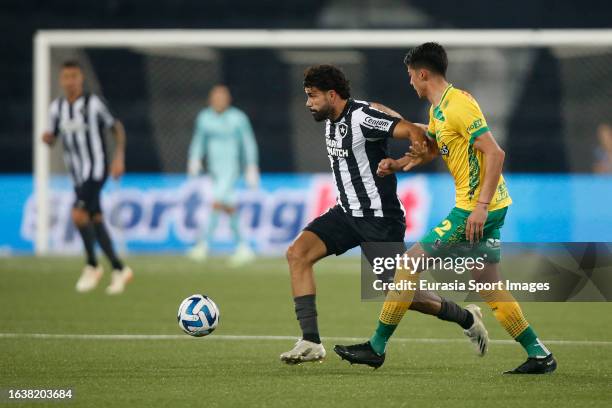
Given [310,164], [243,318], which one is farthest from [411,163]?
[310,164]

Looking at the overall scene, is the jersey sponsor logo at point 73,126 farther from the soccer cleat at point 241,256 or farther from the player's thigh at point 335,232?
the player's thigh at point 335,232

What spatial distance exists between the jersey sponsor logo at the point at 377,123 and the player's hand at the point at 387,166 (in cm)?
28

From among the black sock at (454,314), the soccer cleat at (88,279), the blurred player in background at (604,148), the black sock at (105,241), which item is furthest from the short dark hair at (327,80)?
the blurred player in background at (604,148)

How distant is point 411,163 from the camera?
7.52 metres

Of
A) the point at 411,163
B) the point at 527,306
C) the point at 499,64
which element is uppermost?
the point at 499,64

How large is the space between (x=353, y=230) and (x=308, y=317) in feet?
2.06

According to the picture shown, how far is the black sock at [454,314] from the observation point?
796cm

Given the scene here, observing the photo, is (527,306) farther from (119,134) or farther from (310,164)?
(310,164)

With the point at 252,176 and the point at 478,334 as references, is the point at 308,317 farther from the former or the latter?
the point at 252,176

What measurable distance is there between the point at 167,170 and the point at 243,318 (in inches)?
367

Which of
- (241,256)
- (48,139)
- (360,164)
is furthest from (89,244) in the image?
(360,164)

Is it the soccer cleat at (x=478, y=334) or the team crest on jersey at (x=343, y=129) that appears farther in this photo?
the soccer cleat at (x=478, y=334)

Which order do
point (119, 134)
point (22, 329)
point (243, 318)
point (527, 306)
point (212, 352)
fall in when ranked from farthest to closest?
1. point (119, 134)
2. point (527, 306)
3. point (243, 318)
4. point (22, 329)
5. point (212, 352)

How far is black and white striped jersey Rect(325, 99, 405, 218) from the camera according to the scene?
7.95 m
